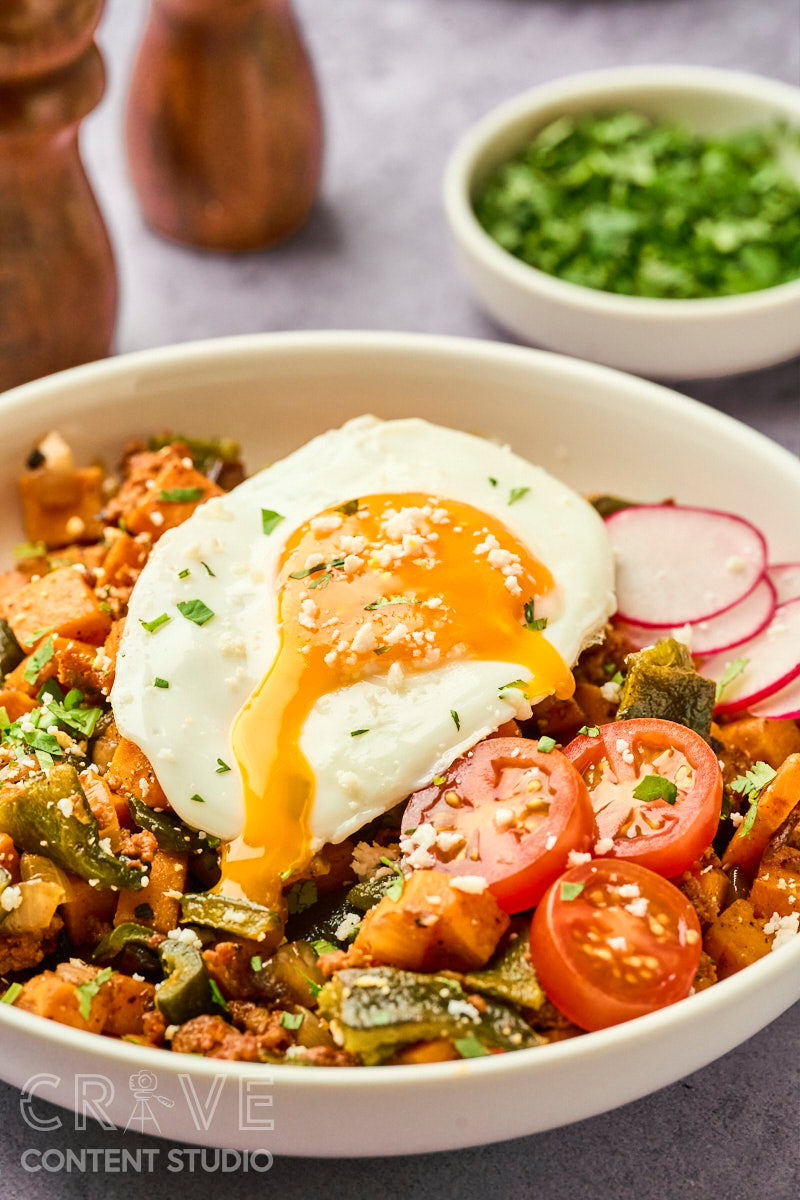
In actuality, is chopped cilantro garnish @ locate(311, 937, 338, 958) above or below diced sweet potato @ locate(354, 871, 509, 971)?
below

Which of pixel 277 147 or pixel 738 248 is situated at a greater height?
pixel 277 147

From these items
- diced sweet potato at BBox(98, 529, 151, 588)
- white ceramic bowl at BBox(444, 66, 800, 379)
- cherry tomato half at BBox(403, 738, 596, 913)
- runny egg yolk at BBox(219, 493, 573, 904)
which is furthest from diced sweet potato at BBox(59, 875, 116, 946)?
white ceramic bowl at BBox(444, 66, 800, 379)

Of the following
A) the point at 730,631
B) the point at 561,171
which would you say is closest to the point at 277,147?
the point at 561,171

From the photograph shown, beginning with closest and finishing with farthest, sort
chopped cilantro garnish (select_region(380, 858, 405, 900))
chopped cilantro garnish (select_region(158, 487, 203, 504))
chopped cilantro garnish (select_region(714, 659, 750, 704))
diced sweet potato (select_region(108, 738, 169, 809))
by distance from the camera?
chopped cilantro garnish (select_region(380, 858, 405, 900)) → diced sweet potato (select_region(108, 738, 169, 809)) → chopped cilantro garnish (select_region(714, 659, 750, 704)) → chopped cilantro garnish (select_region(158, 487, 203, 504))

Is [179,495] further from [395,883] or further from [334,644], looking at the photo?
[395,883]

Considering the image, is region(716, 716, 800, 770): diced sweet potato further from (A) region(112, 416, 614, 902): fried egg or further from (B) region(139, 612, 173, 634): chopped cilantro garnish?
(B) region(139, 612, 173, 634): chopped cilantro garnish

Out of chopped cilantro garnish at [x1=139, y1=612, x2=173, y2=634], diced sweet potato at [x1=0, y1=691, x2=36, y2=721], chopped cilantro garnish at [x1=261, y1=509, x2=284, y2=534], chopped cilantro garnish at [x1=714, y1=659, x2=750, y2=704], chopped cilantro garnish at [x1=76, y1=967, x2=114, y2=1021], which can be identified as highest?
chopped cilantro garnish at [x1=139, y1=612, x2=173, y2=634]

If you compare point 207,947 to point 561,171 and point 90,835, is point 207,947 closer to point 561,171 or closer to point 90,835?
point 90,835
